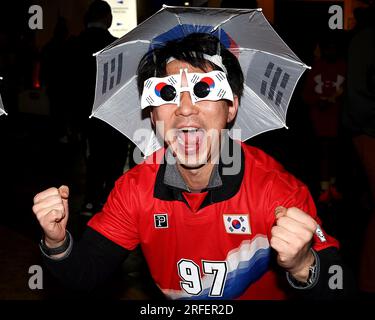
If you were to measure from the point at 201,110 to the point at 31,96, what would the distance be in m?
9.08

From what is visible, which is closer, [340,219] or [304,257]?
[304,257]

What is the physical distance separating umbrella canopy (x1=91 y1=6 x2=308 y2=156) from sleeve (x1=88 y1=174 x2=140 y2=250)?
42 cm

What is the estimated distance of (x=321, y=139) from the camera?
254 inches

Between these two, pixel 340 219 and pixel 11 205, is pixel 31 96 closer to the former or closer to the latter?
pixel 11 205

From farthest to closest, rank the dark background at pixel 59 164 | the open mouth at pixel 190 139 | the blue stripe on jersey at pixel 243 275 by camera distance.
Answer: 1. the dark background at pixel 59 164
2. the blue stripe on jersey at pixel 243 275
3. the open mouth at pixel 190 139

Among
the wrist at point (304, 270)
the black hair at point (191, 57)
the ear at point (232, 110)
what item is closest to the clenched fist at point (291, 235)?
the wrist at point (304, 270)

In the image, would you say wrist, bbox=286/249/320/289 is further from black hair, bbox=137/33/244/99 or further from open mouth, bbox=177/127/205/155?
black hair, bbox=137/33/244/99

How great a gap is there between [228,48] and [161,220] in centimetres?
85

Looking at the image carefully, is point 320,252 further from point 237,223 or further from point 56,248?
point 56,248

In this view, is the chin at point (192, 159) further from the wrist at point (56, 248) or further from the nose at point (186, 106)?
the wrist at point (56, 248)

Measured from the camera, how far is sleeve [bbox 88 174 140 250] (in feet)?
8.01

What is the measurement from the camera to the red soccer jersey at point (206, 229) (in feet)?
7.75

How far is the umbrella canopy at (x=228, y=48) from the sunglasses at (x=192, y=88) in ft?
0.88
